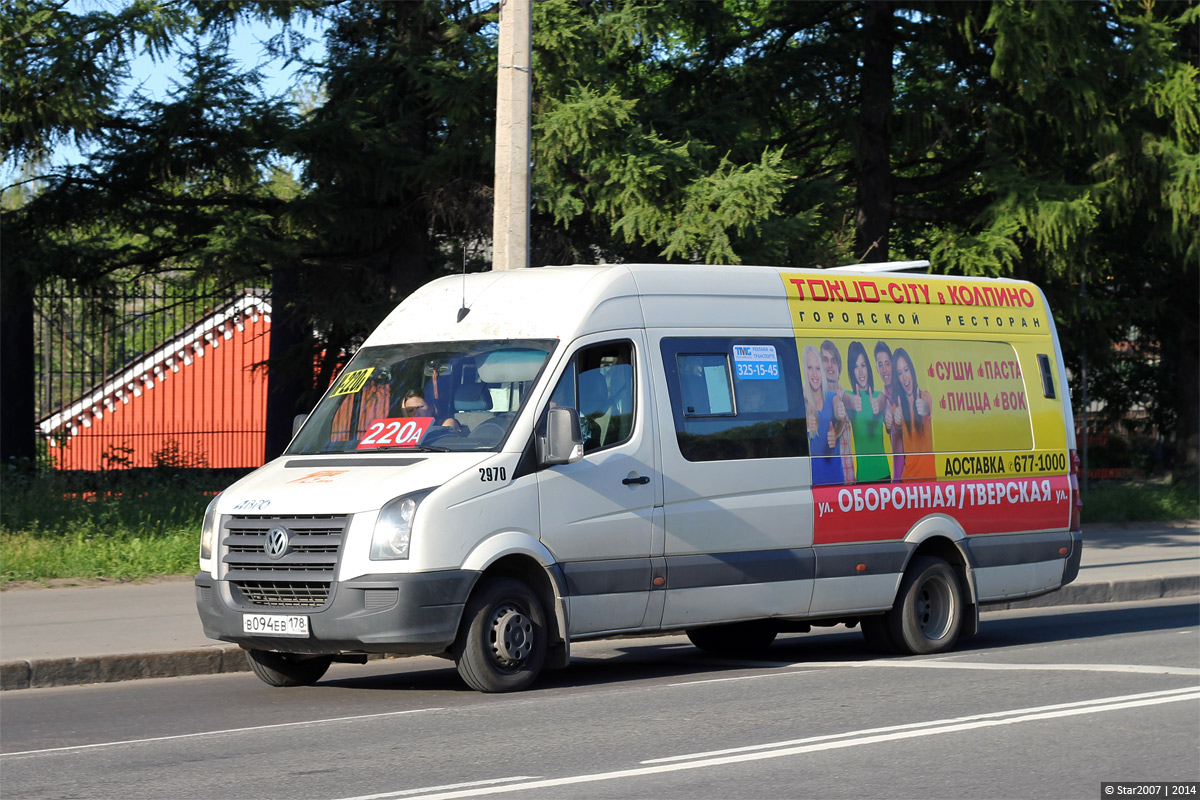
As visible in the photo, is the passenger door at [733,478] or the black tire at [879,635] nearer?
the passenger door at [733,478]

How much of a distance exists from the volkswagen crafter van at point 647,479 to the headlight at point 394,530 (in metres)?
0.01

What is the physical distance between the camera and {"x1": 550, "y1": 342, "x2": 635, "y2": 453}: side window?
9906 mm

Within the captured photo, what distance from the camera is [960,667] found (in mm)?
10961

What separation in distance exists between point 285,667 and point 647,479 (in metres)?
2.69

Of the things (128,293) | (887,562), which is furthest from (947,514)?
(128,293)

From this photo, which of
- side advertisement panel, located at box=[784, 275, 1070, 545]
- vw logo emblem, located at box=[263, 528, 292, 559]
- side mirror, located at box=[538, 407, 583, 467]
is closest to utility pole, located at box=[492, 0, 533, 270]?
side advertisement panel, located at box=[784, 275, 1070, 545]

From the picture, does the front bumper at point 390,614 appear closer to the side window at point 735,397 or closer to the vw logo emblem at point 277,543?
the vw logo emblem at point 277,543

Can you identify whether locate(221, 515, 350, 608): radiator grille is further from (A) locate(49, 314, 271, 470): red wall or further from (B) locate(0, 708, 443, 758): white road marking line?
(A) locate(49, 314, 271, 470): red wall

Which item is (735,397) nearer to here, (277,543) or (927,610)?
(927,610)

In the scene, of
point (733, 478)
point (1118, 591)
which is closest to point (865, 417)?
point (733, 478)

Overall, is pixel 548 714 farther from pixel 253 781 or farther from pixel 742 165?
pixel 742 165

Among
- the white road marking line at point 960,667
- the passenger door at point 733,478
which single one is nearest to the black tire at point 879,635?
the white road marking line at point 960,667

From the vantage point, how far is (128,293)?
19562 mm

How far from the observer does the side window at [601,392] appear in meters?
9.91
